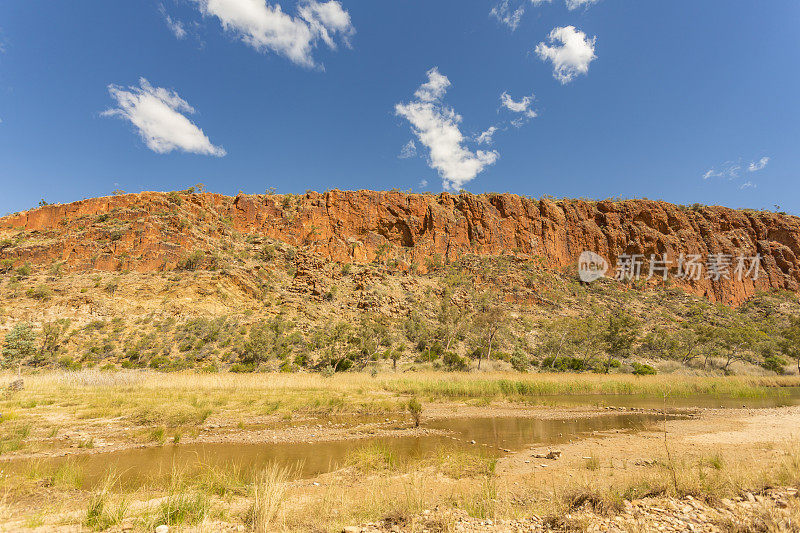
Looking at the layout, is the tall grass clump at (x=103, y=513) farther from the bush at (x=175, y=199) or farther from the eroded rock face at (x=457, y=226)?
the bush at (x=175, y=199)

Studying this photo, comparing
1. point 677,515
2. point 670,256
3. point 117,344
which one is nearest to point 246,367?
point 117,344

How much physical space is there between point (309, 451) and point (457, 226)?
6803 centimetres

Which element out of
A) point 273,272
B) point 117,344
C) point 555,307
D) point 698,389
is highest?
point 273,272

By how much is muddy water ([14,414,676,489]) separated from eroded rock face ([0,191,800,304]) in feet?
154

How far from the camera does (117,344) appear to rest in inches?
1264

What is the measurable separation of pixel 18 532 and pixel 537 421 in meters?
16.6

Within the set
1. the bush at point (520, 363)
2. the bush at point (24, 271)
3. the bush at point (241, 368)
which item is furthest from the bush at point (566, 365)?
the bush at point (24, 271)

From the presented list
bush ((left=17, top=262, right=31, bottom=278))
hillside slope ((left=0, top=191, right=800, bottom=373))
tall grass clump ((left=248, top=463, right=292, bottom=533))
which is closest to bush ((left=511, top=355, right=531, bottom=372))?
hillside slope ((left=0, top=191, right=800, bottom=373))

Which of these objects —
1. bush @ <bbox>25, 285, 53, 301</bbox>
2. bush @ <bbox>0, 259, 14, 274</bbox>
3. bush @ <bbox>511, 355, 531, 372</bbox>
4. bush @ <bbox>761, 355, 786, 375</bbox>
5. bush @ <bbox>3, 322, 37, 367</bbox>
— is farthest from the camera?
bush @ <bbox>0, 259, 14, 274</bbox>

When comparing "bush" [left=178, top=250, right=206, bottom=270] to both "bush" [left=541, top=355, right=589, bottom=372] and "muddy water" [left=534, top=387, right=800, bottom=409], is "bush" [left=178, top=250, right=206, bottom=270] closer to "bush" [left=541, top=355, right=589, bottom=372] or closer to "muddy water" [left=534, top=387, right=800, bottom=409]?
"muddy water" [left=534, top=387, right=800, bottom=409]

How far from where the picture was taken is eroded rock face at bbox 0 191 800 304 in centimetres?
5491

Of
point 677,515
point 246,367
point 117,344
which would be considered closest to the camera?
point 677,515

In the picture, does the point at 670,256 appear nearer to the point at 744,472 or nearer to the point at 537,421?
the point at 537,421

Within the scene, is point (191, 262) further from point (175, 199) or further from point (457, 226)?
point (457, 226)
